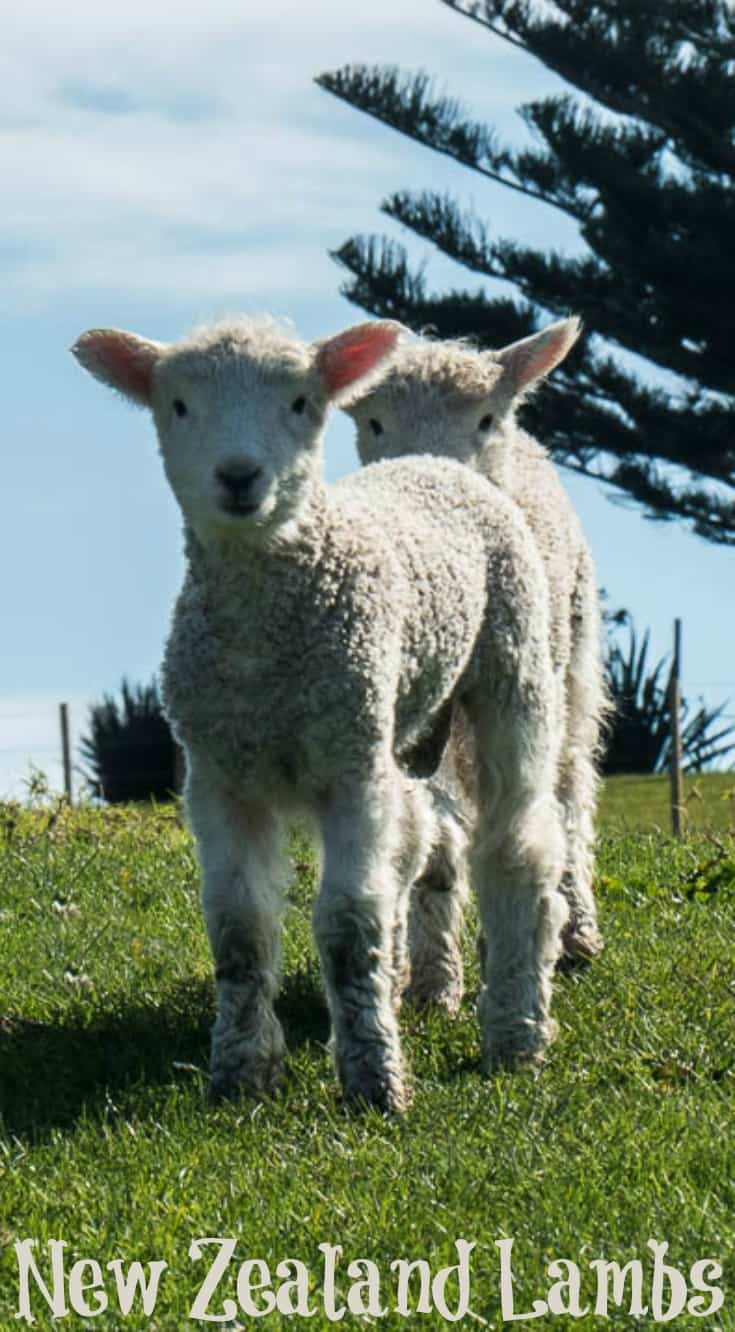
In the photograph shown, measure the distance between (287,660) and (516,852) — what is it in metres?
1.26

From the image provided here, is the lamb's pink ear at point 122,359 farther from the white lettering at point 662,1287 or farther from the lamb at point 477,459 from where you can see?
the white lettering at point 662,1287

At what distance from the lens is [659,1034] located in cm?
644

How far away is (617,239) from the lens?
24.5 metres

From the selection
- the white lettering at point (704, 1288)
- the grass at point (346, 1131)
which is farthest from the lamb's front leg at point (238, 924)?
the white lettering at point (704, 1288)

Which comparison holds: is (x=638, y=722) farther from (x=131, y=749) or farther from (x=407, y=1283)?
(x=407, y=1283)

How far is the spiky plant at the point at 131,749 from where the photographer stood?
20.9 meters

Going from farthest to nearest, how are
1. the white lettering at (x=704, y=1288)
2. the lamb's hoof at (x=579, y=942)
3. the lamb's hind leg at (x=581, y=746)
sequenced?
the lamb's hind leg at (x=581, y=746) < the lamb's hoof at (x=579, y=942) < the white lettering at (x=704, y=1288)

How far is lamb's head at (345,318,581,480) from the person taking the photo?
7.46m

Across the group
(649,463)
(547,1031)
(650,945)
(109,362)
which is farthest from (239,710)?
(649,463)

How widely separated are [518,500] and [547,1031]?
2.09 meters

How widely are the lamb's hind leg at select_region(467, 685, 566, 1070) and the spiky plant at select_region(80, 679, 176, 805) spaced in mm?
14188

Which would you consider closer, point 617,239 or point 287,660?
point 287,660

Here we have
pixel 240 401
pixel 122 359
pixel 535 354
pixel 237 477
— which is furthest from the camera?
pixel 535 354

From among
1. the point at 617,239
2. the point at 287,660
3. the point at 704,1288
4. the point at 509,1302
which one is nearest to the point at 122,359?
the point at 287,660
